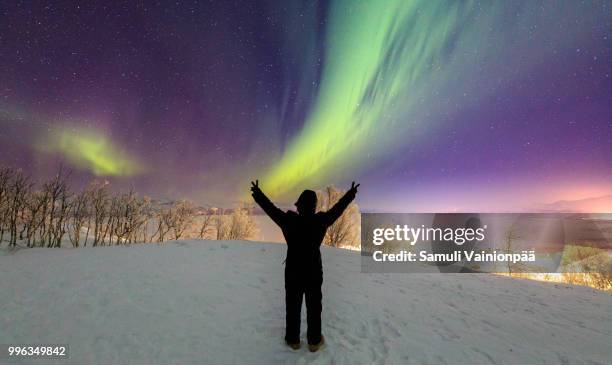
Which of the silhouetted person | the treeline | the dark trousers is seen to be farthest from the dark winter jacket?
the treeline

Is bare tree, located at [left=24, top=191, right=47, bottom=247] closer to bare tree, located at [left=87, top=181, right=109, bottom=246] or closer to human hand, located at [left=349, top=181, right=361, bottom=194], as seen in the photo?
bare tree, located at [left=87, top=181, right=109, bottom=246]

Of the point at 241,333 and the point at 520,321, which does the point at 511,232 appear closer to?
the point at 520,321

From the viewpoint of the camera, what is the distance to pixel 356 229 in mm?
38031

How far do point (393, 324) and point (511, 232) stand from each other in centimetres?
3798

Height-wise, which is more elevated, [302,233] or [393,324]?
[302,233]

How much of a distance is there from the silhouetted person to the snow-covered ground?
0.81m

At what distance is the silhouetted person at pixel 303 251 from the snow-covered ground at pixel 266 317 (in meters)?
0.81

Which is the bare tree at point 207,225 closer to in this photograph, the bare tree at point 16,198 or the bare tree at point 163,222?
the bare tree at point 163,222

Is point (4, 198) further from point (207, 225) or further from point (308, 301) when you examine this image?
point (308, 301)

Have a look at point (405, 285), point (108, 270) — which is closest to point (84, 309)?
point (108, 270)

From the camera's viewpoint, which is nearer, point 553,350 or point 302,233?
point 302,233

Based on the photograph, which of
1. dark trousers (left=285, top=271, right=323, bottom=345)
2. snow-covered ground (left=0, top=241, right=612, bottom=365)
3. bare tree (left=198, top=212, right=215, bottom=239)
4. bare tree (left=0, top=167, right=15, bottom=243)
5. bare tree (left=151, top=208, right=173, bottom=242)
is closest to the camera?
dark trousers (left=285, top=271, right=323, bottom=345)

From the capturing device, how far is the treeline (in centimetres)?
2853

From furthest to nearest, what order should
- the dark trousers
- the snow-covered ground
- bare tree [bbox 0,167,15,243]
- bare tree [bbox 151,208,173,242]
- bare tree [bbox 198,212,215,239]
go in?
bare tree [bbox 198,212,215,239] → bare tree [bbox 151,208,173,242] → bare tree [bbox 0,167,15,243] → the snow-covered ground → the dark trousers
